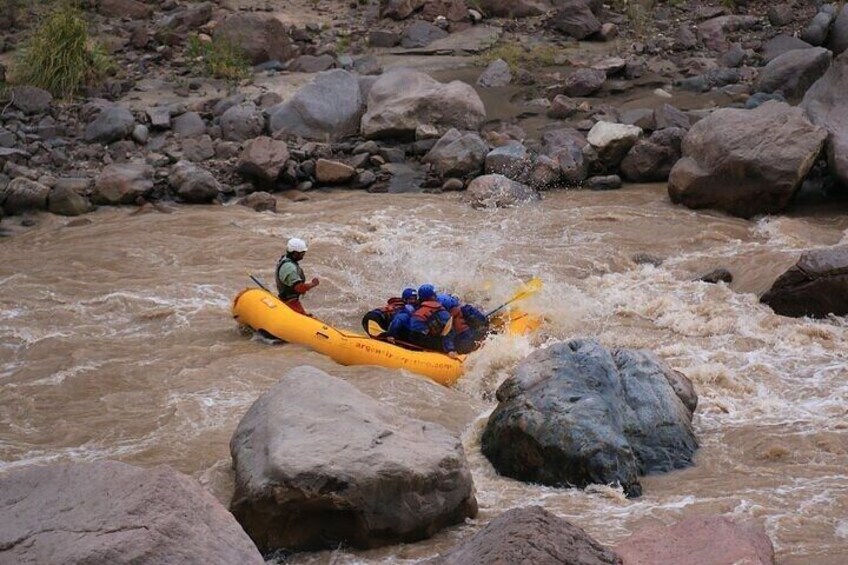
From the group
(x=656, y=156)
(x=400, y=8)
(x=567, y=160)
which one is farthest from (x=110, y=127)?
(x=656, y=156)

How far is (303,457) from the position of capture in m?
5.68

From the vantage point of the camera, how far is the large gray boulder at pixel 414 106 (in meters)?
15.0

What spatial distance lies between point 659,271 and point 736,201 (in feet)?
6.04

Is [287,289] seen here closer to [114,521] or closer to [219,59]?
[114,521]

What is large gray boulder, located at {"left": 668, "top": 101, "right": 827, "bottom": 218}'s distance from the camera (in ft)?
40.3

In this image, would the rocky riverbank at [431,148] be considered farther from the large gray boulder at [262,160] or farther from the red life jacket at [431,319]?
the red life jacket at [431,319]

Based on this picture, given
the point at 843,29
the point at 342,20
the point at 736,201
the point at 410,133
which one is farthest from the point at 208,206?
the point at 843,29

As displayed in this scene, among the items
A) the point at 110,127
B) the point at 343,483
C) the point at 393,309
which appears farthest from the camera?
the point at 110,127

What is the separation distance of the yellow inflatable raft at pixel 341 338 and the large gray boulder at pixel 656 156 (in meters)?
4.72

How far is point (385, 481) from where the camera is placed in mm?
5695

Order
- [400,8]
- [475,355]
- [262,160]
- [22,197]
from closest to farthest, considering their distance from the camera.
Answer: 1. [475,355]
2. [22,197]
3. [262,160]
4. [400,8]

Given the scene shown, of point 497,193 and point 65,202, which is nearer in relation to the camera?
point 65,202

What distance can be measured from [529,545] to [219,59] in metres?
14.0

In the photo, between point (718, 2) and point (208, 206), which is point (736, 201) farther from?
point (718, 2)
